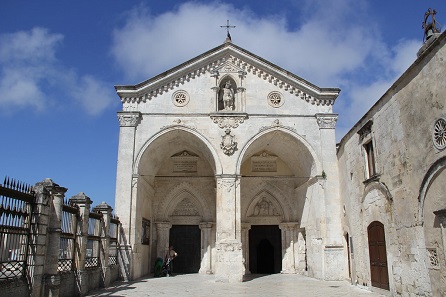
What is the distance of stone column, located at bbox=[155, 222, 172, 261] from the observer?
19.1 m

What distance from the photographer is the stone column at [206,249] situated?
1898cm

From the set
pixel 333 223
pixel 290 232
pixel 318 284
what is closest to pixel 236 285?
pixel 318 284

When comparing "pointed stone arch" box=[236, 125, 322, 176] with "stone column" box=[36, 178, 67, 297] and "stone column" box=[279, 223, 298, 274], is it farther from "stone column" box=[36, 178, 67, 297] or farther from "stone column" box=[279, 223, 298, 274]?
"stone column" box=[36, 178, 67, 297]

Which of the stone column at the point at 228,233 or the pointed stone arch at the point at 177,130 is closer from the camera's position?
the stone column at the point at 228,233

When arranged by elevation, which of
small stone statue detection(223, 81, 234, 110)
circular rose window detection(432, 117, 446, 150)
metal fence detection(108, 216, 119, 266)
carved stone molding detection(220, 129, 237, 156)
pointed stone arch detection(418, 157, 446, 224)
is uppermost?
small stone statue detection(223, 81, 234, 110)

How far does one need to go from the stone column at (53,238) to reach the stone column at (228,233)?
7.37m

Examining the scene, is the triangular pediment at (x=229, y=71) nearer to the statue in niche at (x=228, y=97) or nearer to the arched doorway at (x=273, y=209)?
the statue in niche at (x=228, y=97)

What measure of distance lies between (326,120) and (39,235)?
1245cm

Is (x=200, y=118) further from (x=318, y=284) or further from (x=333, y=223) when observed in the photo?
(x=318, y=284)

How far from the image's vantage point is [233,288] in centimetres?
1349

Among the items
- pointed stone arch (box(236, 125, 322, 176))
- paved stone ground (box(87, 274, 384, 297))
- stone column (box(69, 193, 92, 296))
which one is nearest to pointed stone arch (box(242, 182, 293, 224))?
pointed stone arch (box(236, 125, 322, 176))

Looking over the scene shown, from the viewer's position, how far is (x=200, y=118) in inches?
673

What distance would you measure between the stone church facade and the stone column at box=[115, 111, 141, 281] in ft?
0.13

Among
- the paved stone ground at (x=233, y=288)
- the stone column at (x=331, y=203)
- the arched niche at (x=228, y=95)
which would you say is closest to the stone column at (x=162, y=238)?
the paved stone ground at (x=233, y=288)
